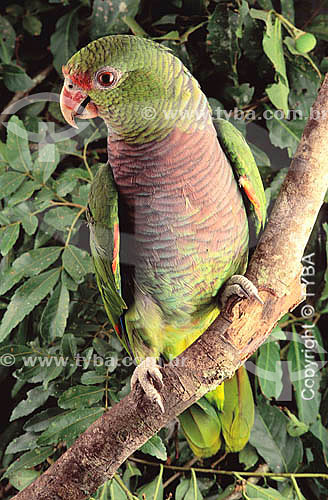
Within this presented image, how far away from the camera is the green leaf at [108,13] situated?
105 centimetres

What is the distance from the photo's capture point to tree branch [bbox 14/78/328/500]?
0.70 meters

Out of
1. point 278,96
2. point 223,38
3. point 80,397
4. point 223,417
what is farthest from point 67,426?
point 223,38

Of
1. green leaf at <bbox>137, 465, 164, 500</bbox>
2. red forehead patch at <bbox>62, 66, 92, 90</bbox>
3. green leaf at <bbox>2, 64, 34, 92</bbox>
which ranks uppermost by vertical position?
red forehead patch at <bbox>62, 66, 92, 90</bbox>

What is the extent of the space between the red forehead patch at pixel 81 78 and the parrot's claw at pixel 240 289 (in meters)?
0.33

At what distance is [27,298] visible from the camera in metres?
0.98

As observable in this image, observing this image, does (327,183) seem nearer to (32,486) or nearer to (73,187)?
(73,187)

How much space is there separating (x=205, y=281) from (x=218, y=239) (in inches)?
2.7

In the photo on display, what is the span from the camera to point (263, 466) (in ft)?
3.88

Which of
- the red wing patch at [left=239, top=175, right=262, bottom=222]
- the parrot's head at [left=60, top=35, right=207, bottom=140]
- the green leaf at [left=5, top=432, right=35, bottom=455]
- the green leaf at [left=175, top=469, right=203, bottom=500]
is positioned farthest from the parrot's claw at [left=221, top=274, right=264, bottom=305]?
the green leaf at [left=5, top=432, right=35, bottom=455]

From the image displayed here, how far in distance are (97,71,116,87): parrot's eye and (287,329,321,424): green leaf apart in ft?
2.42

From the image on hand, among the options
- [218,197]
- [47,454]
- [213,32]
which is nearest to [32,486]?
[47,454]

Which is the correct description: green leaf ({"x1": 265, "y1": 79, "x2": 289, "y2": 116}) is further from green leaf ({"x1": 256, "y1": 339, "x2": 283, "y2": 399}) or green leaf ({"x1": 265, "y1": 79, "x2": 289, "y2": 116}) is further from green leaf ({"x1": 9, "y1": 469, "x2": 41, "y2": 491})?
green leaf ({"x1": 9, "y1": 469, "x2": 41, "y2": 491})

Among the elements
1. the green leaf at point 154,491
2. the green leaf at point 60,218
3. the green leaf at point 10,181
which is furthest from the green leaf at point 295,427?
the green leaf at point 10,181

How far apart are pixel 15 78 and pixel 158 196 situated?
0.64 metres
